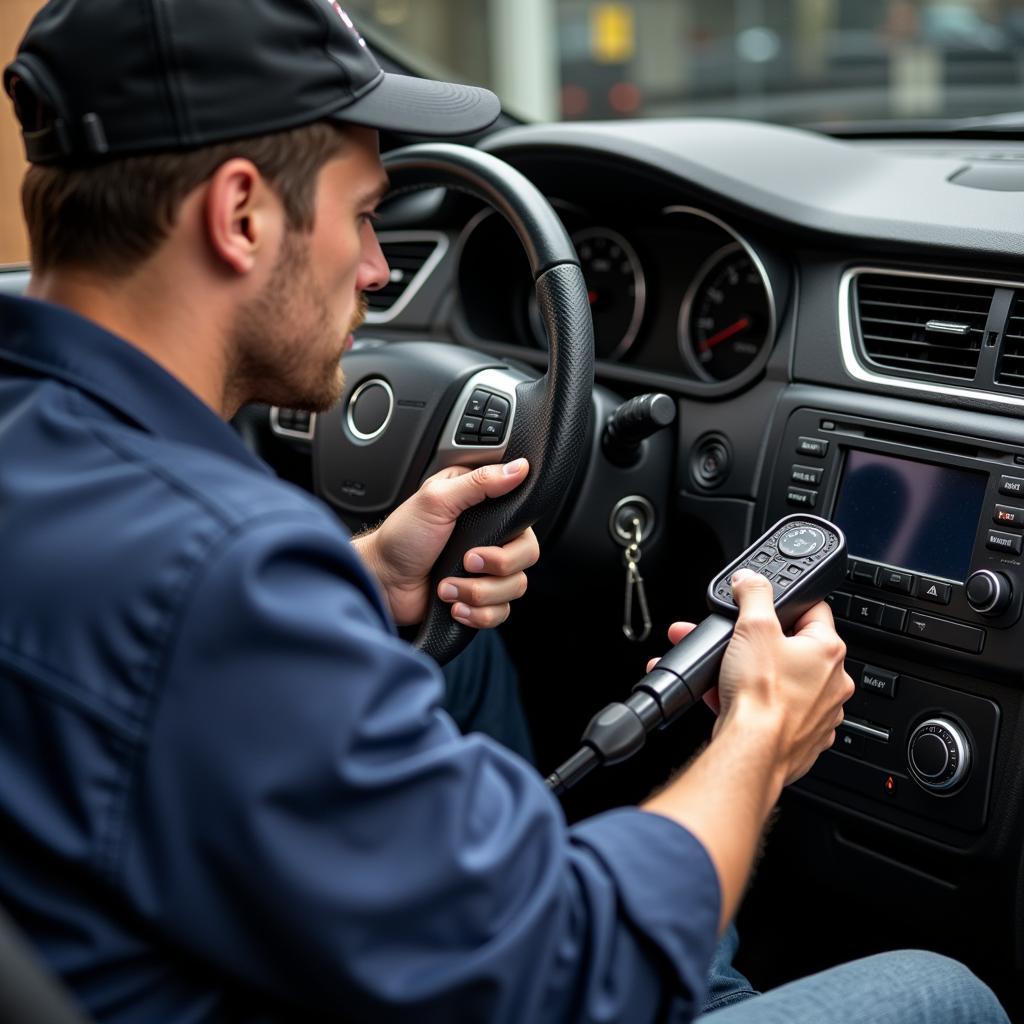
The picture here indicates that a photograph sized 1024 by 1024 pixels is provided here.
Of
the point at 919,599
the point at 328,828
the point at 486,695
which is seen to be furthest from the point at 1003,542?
the point at 328,828

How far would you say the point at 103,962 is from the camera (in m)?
0.82

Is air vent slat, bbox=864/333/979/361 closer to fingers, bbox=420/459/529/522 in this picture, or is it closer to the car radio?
the car radio

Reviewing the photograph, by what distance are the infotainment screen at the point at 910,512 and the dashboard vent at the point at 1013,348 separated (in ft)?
0.44

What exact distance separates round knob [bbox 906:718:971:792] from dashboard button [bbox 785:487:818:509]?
0.33 m

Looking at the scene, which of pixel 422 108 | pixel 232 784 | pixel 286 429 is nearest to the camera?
pixel 232 784

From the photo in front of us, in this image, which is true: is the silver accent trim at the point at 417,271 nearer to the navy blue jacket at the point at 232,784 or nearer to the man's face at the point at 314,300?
the man's face at the point at 314,300

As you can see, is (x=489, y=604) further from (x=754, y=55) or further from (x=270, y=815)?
(x=754, y=55)

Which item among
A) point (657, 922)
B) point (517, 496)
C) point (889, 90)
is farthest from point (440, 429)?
point (889, 90)

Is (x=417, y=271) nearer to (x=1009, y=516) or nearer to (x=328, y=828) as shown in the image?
(x=1009, y=516)

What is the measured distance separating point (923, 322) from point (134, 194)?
1.17 metres

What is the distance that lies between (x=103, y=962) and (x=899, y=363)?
1358mm

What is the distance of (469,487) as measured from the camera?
157cm

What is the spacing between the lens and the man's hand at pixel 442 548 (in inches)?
61.0

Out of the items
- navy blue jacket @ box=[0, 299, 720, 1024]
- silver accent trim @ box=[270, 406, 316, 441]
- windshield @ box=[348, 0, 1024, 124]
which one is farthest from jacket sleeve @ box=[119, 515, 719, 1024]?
windshield @ box=[348, 0, 1024, 124]
